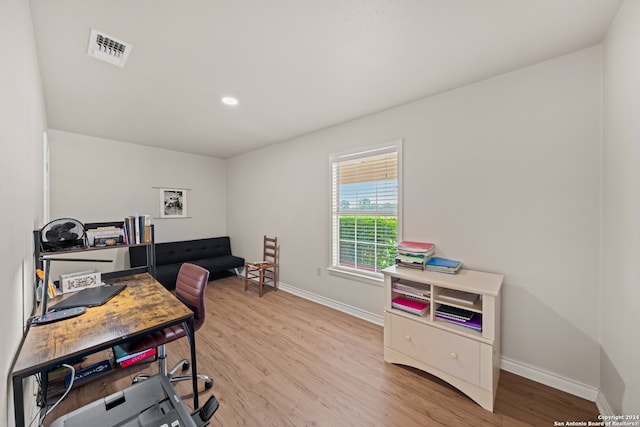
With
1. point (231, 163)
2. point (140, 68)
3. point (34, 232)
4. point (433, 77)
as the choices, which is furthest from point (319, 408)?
point (231, 163)

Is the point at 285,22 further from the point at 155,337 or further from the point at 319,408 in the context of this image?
the point at 319,408

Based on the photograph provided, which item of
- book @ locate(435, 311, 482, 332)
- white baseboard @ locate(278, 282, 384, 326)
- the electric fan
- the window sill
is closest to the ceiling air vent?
the electric fan

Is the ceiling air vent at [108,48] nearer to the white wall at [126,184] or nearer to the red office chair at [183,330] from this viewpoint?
the red office chair at [183,330]

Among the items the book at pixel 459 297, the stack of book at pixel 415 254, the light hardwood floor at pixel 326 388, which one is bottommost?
the light hardwood floor at pixel 326 388

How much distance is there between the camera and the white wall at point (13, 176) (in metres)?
0.91

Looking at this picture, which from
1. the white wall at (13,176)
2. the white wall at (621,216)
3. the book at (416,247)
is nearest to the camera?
the white wall at (13,176)

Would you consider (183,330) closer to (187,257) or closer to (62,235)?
(62,235)

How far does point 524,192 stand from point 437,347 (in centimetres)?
140

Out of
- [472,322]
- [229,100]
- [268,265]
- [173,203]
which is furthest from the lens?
[173,203]

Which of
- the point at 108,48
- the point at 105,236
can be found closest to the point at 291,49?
the point at 108,48

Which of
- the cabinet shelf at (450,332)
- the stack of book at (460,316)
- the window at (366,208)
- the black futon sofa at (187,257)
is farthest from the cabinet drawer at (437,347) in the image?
the black futon sofa at (187,257)

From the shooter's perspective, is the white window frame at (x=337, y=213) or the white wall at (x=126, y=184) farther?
the white wall at (x=126, y=184)

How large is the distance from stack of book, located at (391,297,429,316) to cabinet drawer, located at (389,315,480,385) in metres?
0.08

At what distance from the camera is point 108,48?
1.71 meters
